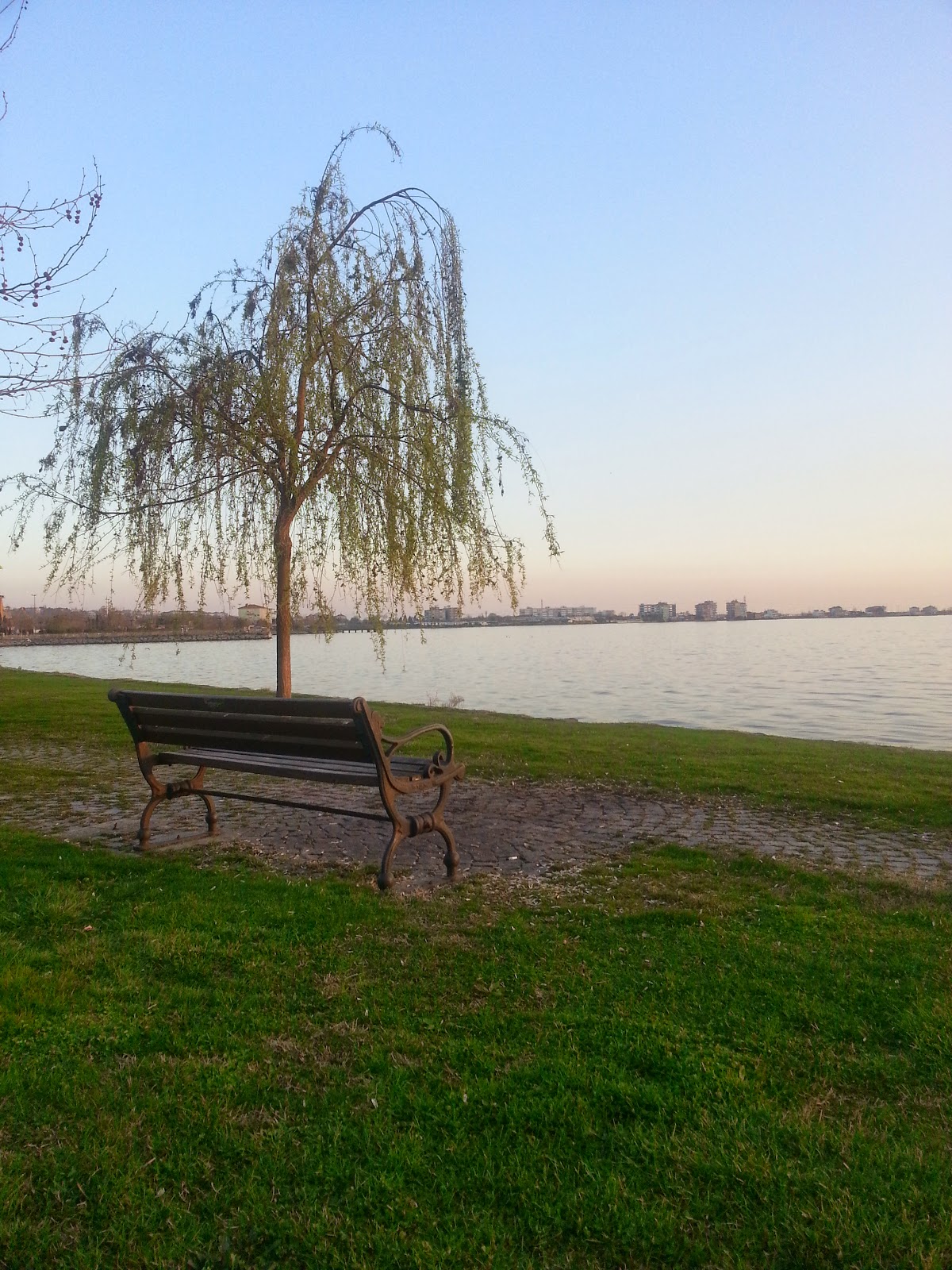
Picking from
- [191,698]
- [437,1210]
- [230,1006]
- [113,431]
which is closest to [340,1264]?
[437,1210]

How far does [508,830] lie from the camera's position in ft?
21.8

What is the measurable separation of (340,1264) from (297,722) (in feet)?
11.1

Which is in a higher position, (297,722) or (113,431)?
(113,431)

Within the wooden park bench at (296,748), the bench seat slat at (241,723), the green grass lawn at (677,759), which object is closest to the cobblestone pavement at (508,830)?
the wooden park bench at (296,748)

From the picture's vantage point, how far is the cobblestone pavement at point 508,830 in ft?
18.8

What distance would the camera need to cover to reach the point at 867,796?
7992mm

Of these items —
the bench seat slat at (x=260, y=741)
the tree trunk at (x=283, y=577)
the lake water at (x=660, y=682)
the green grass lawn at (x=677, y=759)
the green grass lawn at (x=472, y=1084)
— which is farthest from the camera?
the lake water at (x=660, y=682)

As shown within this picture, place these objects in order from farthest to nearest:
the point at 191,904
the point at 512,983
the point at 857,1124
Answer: the point at 191,904, the point at 512,983, the point at 857,1124

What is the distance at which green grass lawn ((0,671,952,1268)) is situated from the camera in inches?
84.0

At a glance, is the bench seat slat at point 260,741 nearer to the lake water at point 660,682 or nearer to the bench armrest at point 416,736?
the bench armrest at point 416,736

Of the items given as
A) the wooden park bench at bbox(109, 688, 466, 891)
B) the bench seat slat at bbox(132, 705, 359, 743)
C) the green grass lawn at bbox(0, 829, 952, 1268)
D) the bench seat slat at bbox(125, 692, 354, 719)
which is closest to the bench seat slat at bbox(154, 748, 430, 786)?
the wooden park bench at bbox(109, 688, 466, 891)

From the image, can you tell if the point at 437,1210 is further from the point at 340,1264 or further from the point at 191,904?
the point at 191,904

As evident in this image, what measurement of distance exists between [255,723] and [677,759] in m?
6.32

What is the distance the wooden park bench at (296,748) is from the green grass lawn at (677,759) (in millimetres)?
3530
